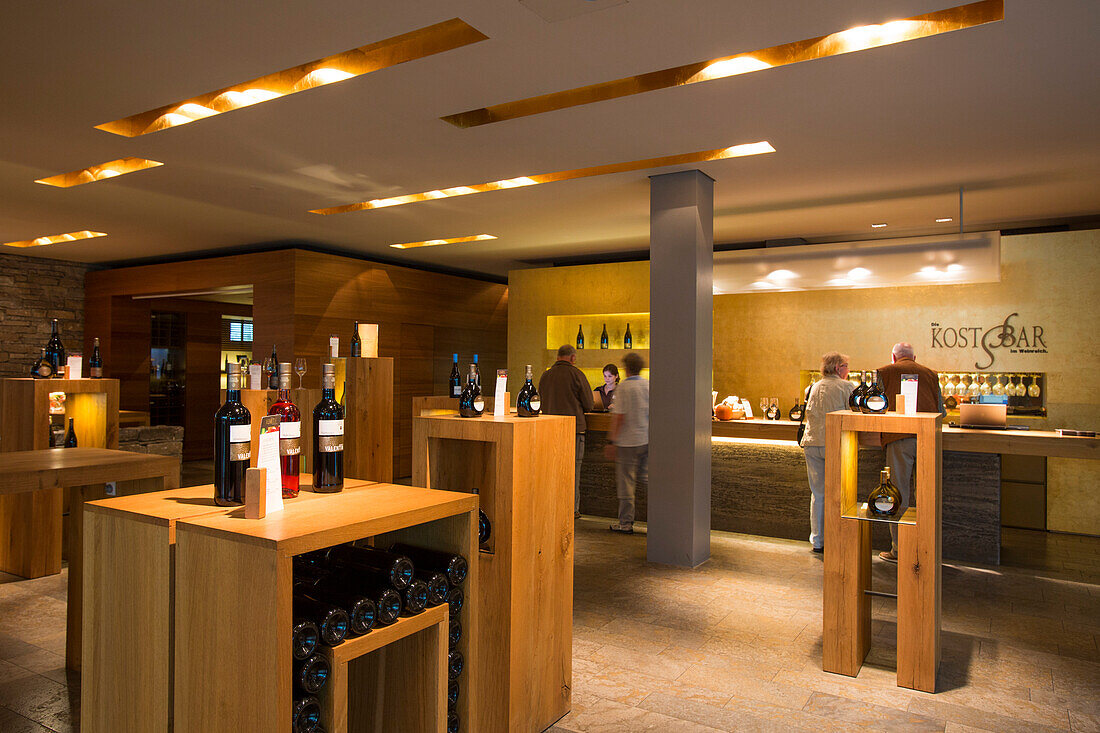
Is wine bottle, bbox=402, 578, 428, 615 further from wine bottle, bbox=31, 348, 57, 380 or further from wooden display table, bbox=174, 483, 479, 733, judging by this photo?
wine bottle, bbox=31, 348, 57, 380

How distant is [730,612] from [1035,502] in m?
4.38

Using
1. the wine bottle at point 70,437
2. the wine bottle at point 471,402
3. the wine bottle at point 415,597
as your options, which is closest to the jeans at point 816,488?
the wine bottle at point 471,402

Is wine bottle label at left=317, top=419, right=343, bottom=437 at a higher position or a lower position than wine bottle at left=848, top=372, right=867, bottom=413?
lower

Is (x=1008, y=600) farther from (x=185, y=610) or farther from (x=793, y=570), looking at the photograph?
(x=185, y=610)

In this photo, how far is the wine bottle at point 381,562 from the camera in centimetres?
207

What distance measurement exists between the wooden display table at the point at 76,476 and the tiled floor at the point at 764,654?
1.08ft

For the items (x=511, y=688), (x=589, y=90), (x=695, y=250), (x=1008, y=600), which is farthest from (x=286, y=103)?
(x=1008, y=600)

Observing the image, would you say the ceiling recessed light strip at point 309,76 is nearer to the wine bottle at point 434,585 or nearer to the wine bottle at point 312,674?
the wine bottle at point 434,585

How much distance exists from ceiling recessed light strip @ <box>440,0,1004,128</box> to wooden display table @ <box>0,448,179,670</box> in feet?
8.07

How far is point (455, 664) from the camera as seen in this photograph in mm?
2326

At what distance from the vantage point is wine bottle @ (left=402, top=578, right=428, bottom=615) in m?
2.06

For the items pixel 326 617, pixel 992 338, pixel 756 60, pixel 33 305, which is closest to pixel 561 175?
pixel 756 60

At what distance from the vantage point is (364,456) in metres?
3.89

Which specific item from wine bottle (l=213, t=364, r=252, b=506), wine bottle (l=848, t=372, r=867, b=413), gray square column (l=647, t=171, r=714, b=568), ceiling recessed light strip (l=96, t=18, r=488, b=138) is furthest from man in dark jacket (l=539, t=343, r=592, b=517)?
wine bottle (l=213, t=364, r=252, b=506)
